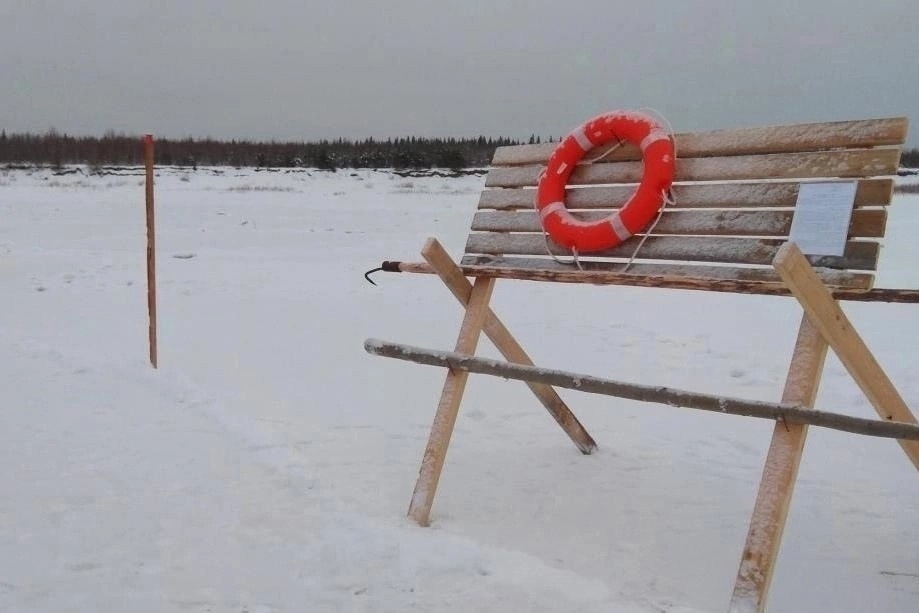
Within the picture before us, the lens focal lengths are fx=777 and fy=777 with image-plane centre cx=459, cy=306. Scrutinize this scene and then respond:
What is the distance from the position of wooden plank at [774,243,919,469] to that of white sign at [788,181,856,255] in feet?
0.50

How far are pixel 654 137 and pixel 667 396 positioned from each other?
3.00 feet

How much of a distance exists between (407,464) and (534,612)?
1423mm

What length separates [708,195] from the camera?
255 centimetres

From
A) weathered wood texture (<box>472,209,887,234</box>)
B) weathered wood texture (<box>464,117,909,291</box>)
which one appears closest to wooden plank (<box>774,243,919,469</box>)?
weathered wood texture (<box>464,117,909,291</box>)

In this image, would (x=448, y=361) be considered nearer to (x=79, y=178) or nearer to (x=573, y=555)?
(x=573, y=555)

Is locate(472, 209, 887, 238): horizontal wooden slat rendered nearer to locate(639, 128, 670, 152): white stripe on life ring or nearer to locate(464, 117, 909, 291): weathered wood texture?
locate(464, 117, 909, 291): weathered wood texture

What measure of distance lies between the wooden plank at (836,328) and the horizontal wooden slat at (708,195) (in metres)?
0.29

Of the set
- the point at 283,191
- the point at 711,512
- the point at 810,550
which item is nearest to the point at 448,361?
the point at 711,512

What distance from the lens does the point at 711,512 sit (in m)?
3.12

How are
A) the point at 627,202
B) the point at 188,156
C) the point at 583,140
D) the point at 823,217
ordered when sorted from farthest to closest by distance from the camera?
the point at 188,156, the point at 583,140, the point at 627,202, the point at 823,217

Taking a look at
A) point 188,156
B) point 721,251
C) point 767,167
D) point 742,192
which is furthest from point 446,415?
point 188,156

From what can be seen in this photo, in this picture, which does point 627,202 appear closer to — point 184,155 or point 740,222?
point 740,222

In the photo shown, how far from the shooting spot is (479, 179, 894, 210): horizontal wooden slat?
7.23 ft

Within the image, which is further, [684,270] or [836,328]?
[684,270]
